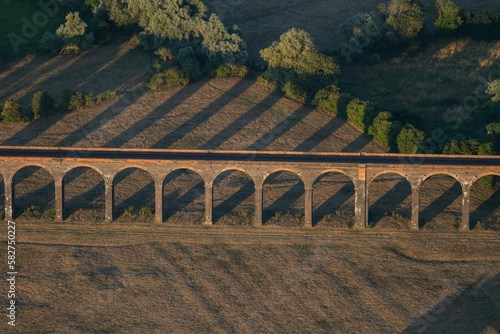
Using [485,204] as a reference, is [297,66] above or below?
above

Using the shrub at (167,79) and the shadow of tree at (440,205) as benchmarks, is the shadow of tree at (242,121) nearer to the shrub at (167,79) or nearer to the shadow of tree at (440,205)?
the shrub at (167,79)

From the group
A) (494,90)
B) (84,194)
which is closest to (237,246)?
(84,194)

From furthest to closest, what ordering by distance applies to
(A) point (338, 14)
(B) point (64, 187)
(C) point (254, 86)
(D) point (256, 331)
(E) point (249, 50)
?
(A) point (338, 14), (E) point (249, 50), (C) point (254, 86), (B) point (64, 187), (D) point (256, 331)

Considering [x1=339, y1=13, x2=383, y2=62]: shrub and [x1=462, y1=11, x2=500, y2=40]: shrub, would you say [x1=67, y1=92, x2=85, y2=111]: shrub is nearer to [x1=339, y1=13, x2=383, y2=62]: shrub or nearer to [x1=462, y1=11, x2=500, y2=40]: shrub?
[x1=339, y1=13, x2=383, y2=62]: shrub

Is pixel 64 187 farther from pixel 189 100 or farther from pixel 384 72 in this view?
pixel 384 72

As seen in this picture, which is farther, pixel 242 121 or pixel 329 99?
pixel 329 99

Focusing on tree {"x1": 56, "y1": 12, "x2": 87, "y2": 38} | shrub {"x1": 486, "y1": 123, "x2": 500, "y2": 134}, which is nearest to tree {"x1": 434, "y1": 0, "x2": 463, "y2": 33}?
shrub {"x1": 486, "y1": 123, "x2": 500, "y2": 134}

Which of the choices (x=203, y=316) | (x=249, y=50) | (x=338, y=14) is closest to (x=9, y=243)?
(x=203, y=316)

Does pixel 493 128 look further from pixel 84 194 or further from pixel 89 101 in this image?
pixel 89 101
